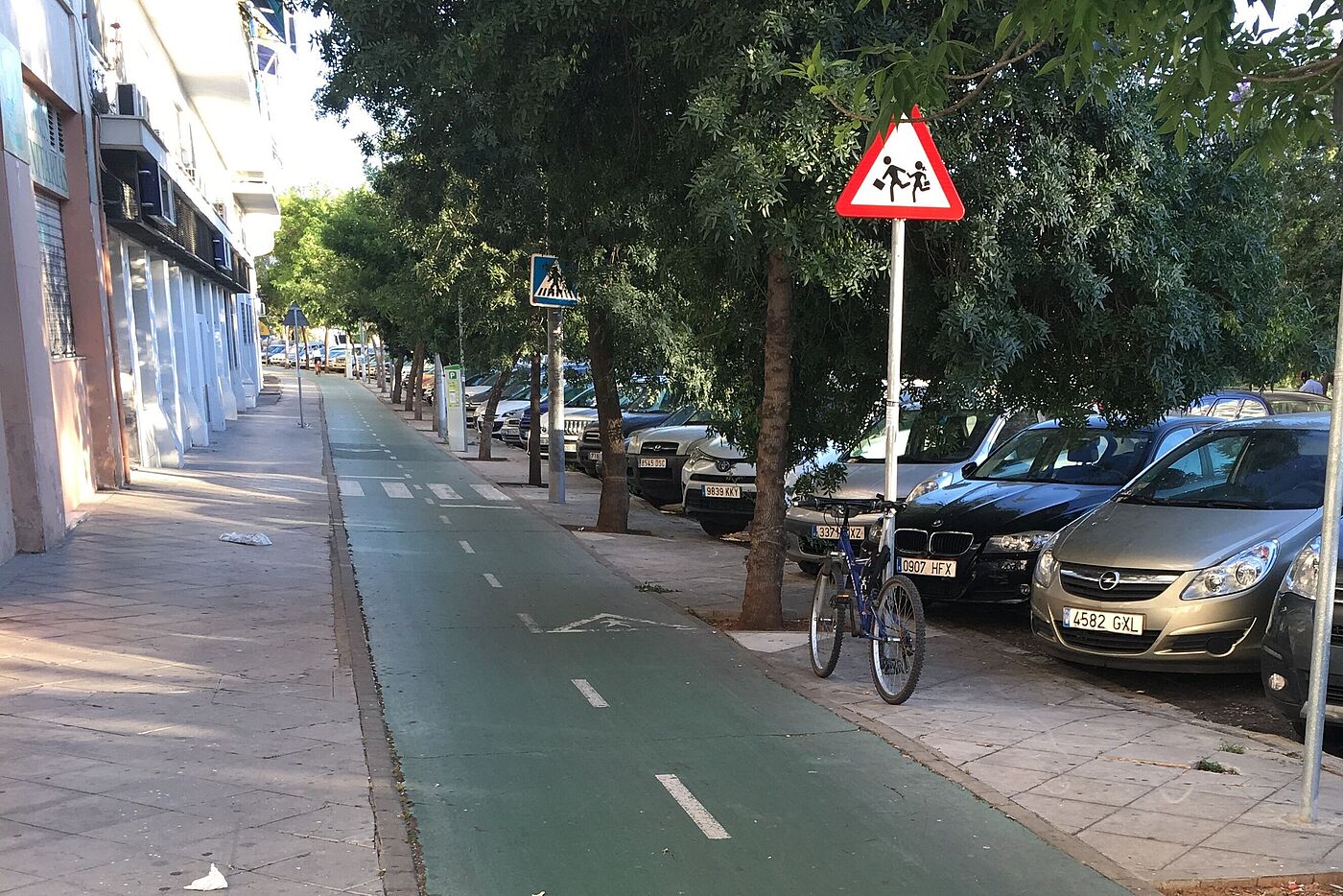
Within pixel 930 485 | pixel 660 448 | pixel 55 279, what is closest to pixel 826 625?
pixel 930 485

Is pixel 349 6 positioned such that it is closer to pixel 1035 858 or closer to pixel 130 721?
pixel 130 721

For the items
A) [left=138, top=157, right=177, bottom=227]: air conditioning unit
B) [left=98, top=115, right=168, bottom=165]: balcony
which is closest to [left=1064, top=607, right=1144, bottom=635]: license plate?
[left=98, top=115, right=168, bottom=165]: balcony

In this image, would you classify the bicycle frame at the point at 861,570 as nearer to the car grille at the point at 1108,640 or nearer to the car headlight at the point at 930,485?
the car grille at the point at 1108,640

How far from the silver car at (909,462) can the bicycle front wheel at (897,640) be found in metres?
3.03

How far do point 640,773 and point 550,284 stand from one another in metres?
10.7

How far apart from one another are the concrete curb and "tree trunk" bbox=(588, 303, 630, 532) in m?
5.02

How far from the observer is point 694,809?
5.44 m

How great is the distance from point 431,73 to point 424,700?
419cm

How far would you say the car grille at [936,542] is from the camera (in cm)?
970

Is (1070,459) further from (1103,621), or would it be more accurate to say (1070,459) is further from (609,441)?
(609,441)

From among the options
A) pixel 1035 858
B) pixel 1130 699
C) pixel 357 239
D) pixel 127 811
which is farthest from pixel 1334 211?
pixel 357 239

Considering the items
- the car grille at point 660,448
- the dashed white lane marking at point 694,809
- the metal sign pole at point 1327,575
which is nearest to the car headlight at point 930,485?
the dashed white lane marking at point 694,809

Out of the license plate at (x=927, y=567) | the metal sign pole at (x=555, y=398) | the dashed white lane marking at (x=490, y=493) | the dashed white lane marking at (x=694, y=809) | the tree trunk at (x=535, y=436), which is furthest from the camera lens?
the tree trunk at (x=535, y=436)

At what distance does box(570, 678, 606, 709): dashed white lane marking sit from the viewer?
7.25 m
